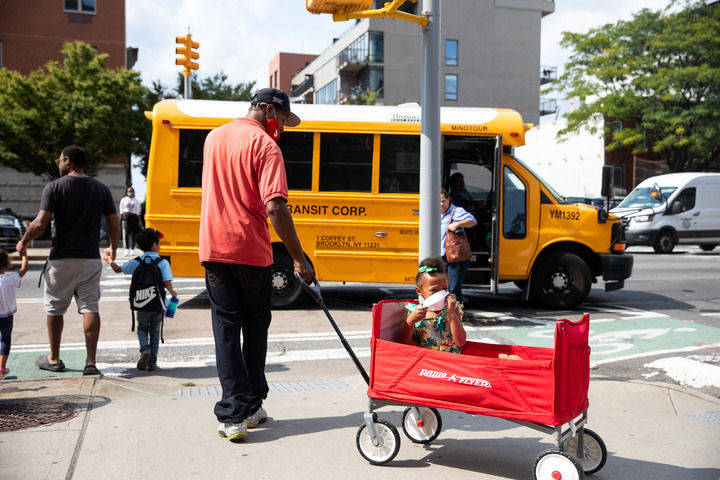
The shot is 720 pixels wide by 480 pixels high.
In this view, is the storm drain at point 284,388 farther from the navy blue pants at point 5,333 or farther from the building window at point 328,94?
the building window at point 328,94

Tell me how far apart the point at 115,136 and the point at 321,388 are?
26080 millimetres

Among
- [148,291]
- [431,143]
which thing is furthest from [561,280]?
[148,291]

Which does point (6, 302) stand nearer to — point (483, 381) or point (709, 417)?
point (483, 381)

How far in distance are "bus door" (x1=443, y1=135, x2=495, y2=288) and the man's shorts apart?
18.8 ft

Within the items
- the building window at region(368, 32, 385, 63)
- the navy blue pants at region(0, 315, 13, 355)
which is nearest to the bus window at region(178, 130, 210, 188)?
the navy blue pants at region(0, 315, 13, 355)

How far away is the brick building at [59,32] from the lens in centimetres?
3591

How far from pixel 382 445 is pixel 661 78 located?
111ft

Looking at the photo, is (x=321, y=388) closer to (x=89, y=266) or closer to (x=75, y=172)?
(x=89, y=266)

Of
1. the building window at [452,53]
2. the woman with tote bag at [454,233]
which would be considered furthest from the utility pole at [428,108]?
the building window at [452,53]

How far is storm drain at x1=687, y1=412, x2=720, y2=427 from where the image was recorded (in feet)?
16.7

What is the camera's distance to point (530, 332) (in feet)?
29.0

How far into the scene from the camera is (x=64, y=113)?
27.9 meters

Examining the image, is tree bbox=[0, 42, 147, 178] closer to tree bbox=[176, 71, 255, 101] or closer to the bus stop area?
tree bbox=[176, 71, 255, 101]

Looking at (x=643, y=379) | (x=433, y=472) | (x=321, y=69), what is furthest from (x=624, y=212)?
(x=321, y=69)
